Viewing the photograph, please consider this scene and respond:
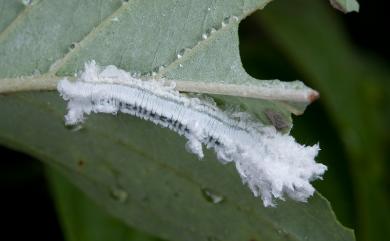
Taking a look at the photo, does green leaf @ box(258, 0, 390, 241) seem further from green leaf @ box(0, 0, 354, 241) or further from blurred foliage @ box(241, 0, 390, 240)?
green leaf @ box(0, 0, 354, 241)

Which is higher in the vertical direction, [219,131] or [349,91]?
[219,131]

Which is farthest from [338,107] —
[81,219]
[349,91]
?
[81,219]

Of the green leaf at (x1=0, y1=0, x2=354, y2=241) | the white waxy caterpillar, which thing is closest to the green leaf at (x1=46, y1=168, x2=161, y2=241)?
the green leaf at (x1=0, y1=0, x2=354, y2=241)

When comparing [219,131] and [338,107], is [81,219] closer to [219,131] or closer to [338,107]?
[219,131]

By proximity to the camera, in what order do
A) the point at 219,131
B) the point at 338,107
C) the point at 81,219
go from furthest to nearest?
the point at 338,107, the point at 81,219, the point at 219,131

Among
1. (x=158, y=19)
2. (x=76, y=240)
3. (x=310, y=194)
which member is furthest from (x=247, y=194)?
(x=76, y=240)

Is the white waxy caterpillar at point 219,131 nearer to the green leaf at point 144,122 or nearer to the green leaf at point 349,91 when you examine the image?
the green leaf at point 144,122

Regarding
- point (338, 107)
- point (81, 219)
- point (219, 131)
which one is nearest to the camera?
point (219, 131)
